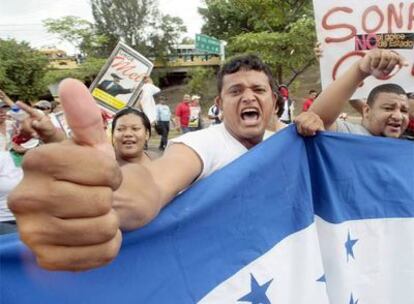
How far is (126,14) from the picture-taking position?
52156 mm

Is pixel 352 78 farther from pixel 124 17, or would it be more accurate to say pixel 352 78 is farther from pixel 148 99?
pixel 124 17

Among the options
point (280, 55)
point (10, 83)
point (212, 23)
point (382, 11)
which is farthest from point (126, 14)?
point (382, 11)

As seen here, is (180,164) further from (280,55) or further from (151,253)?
(280,55)

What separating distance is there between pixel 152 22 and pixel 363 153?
51793 millimetres

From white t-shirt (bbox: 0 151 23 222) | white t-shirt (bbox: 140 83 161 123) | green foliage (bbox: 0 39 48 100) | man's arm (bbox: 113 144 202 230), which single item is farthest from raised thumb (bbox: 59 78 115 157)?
green foliage (bbox: 0 39 48 100)

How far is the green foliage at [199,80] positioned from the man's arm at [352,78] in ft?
115

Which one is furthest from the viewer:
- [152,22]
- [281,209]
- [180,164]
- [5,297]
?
[152,22]

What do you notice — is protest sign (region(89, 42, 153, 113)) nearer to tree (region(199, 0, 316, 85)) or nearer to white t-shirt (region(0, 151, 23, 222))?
white t-shirt (region(0, 151, 23, 222))

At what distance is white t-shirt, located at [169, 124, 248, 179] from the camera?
1707mm

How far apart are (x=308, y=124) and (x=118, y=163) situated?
76cm

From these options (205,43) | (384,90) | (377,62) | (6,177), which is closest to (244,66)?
(377,62)

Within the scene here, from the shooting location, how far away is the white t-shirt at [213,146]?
5.60 ft

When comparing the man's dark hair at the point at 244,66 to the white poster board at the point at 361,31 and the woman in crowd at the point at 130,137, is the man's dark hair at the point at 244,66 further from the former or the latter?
the woman in crowd at the point at 130,137

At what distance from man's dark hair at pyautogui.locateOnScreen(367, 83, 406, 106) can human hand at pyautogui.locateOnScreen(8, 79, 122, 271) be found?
1.96 m
